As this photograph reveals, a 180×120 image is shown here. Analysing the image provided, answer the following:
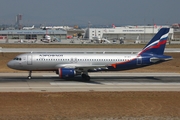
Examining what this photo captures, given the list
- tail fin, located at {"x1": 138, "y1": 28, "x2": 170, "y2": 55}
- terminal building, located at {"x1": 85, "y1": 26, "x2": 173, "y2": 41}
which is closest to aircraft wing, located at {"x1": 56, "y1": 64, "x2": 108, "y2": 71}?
tail fin, located at {"x1": 138, "y1": 28, "x2": 170, "y2": 55}

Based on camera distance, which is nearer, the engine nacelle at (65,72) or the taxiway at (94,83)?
the taxiway at (94,83)

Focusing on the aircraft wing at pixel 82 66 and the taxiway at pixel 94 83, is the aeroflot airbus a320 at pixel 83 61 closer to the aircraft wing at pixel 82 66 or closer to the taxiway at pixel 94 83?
the aircraft wing at pixel 82 66

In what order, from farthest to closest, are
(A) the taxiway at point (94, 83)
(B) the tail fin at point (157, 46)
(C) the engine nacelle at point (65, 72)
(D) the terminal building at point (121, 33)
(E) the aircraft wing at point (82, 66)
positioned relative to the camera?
1. (D) the terminal building at point (121, 33)
2. (B) the tail fin at point (157, 46)
3. (E) the aircraft wing at point (82, 66)
4. (C) the engine nacelle at point (65, 72)
5. (A) the taxiway at point (94, 83)

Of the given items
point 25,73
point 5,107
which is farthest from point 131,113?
point 25,73

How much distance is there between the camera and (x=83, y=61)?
46.6 meters

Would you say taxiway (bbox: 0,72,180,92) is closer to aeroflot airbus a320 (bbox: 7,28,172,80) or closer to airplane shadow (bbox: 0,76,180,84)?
airplane shadow (bbox: 0,76,180,84)

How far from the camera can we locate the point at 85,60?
1839 inches

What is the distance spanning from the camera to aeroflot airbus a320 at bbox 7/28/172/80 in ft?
149

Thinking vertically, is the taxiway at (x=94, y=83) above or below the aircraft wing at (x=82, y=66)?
below

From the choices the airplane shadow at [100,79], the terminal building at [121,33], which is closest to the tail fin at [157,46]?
the airplane shadow at [100,79]

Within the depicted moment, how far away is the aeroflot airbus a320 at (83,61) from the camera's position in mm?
45438

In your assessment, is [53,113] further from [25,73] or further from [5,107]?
[25,73]

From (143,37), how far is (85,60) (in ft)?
460

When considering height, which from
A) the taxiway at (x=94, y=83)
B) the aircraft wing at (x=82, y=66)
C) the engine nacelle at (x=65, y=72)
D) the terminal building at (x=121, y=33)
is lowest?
the taxiway at (x=94, y=83)
